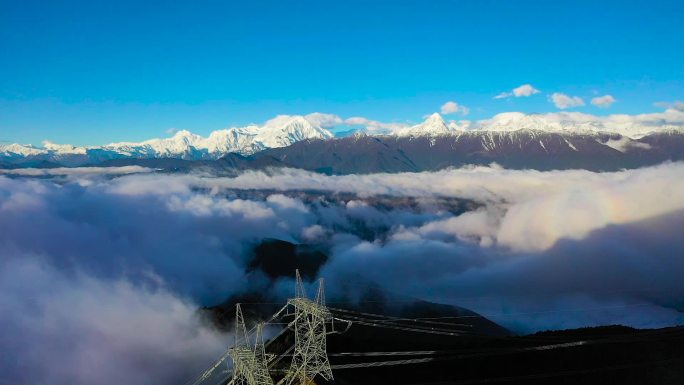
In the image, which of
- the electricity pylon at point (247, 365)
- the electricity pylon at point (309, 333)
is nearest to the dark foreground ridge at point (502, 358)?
the electricity pylon at point (309, 333)

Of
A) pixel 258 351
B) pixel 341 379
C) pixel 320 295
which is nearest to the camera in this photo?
pixel 320 295

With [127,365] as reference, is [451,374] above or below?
above

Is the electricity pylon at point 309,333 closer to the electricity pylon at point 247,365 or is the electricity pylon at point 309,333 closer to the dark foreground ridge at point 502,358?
the electricity pylon at point 247,365

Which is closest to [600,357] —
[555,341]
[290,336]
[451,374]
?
[555,341]

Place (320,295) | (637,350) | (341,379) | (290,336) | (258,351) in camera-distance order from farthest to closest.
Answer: (290,336) < (637,350) < (341,379) < (258,351) < (320,295)

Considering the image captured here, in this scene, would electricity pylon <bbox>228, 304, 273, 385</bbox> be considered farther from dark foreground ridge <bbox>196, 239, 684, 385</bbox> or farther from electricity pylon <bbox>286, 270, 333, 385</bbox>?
dark foreground ridge <bbox>196, 239, 684, 385</bbox>

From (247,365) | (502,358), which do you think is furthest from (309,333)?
(502,358)

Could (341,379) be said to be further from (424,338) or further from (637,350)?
(637,350)

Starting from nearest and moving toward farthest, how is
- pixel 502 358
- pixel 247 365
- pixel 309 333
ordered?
pixel 247 365
pixel 309 333
pixel 502 358

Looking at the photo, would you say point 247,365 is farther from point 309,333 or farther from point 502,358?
point 502,358

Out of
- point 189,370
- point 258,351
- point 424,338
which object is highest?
point 258,351

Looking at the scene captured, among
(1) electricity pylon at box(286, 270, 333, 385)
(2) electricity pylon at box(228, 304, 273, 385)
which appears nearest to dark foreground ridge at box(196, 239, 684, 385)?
(1) electricity pylon at box(286, 270, 333, 385)
